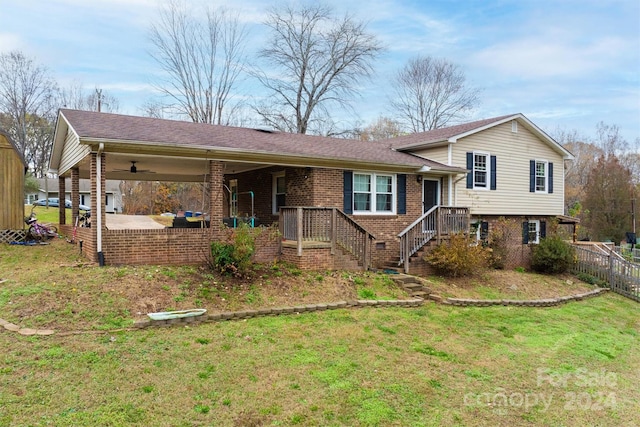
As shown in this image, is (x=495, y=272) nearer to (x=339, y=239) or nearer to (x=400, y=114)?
(x=339, y=239)

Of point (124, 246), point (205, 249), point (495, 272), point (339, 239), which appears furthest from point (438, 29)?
point (124, 246)

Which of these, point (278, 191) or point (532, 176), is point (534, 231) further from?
point (278, 191)

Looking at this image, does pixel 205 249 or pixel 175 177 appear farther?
pixel 175 177

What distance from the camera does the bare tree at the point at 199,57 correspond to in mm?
28953

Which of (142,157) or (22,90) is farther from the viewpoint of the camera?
(22,90)

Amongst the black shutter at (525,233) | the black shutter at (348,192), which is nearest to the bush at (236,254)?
the black shutter at (348,192)

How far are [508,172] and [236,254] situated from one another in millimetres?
12405

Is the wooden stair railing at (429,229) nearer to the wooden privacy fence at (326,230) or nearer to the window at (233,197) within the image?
the wooden privacy fence at (326,230)

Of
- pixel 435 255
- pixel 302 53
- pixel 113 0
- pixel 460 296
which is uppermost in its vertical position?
pixel 302 53

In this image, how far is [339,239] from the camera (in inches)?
453

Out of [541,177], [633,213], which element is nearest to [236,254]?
[541,177]

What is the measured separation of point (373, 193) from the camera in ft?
45.5

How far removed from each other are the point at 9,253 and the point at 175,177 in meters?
7.19

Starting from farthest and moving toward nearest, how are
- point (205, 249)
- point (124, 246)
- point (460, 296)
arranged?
point (460, 296)
point (205, 249)
point (124, 246)
